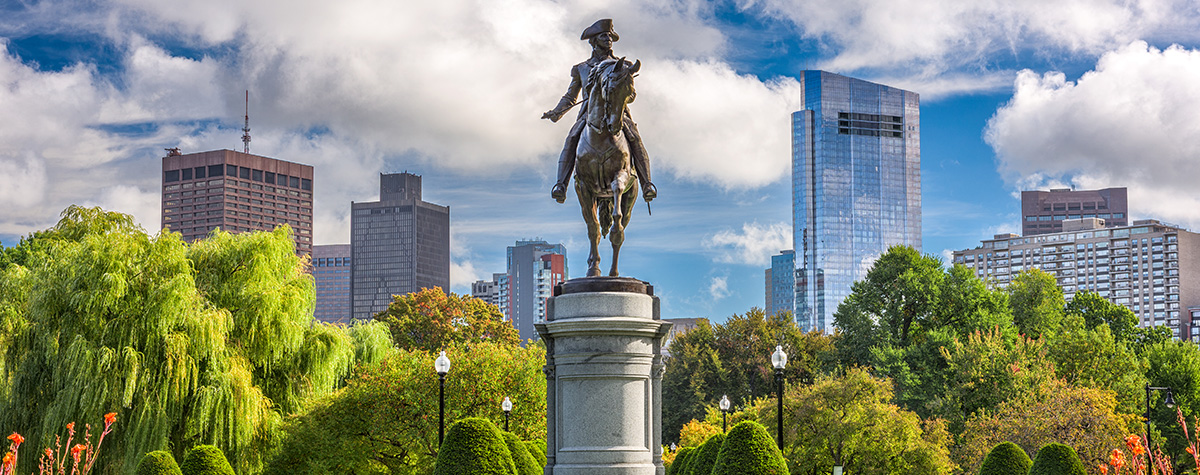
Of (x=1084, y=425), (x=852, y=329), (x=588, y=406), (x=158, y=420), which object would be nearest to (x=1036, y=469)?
(x=588, y=406)

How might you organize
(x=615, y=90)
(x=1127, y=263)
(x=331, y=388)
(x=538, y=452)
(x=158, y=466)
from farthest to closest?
(x=1127, y=263)
(x=331, y=388)
(x=538, y=452)
(x=158, y=466)
(x=615, y=90)

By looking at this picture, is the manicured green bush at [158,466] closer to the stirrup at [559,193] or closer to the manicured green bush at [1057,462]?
the stirrup at [559,193]

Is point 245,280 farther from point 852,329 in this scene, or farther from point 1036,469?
point 852,329

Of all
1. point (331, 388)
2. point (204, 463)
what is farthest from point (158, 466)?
point (331, 388)

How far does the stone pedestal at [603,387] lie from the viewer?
13.6m

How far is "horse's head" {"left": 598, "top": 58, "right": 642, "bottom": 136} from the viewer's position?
13961 mm

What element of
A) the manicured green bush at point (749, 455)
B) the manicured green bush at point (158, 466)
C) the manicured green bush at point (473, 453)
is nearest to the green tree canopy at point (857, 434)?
the manicured green bush at point (749, 455)

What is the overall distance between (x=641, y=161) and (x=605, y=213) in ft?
2.59

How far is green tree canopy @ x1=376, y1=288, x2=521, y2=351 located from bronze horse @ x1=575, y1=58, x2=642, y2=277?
46.8m

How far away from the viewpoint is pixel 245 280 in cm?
2945

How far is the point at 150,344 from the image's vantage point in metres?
26.5

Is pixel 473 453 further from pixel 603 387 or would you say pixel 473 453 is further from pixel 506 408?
pixel 506 408

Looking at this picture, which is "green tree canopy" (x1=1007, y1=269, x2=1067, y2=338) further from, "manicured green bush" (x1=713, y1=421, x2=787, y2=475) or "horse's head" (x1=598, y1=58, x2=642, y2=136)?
"horse's head" (x1=598, y1=58, x2=642, y2=136)

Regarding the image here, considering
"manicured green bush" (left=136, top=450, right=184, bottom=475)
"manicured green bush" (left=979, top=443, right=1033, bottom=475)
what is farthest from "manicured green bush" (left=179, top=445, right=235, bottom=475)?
"manicured green bush" (left=979, top=443, right=1033, bottom=475)
